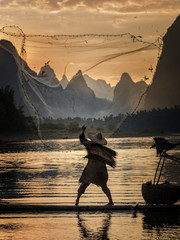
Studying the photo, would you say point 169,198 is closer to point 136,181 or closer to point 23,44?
point 23,44

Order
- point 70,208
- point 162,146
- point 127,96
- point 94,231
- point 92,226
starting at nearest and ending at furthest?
point 94,231 → point 92,226 → point 70,208 → point 162,146 → point 127,96

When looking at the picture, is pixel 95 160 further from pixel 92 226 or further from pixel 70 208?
pixel 92 226

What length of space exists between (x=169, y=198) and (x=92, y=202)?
290 centimetres

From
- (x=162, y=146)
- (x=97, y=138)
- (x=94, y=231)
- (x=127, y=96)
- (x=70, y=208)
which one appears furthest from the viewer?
(x=127, y=96)

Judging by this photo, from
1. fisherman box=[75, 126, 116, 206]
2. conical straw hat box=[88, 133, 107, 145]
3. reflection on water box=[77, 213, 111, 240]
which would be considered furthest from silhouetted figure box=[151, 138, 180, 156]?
reflection on water box=[77, 213, 111, 240]

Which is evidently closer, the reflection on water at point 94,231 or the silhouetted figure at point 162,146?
the reflection on water at point 94,231

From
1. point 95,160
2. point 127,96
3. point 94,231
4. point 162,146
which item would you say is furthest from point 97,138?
point 127,96

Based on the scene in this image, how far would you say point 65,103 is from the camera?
645 inches

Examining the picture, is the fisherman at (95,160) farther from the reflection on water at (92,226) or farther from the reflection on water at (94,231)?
the reflection on water at (94,231)

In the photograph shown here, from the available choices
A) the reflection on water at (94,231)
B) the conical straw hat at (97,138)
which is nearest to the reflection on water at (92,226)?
the reflection on water at (94,231)

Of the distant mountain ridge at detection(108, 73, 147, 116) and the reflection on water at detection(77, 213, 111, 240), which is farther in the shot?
the distant mountain ridge at detection(108, 73, 147, 116)

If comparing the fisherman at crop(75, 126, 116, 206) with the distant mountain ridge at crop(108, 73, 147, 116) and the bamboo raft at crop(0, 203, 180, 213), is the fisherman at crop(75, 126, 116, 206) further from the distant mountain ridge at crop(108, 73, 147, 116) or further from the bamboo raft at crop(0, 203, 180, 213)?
Answer: the distant mountain ridge at crop(108, 73, 147, 116)

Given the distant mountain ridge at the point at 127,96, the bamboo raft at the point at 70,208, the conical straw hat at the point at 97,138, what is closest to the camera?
the bamboo raft at the point at 70,208

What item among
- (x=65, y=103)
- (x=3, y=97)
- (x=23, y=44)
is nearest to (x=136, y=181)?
(x=65, y=103)
